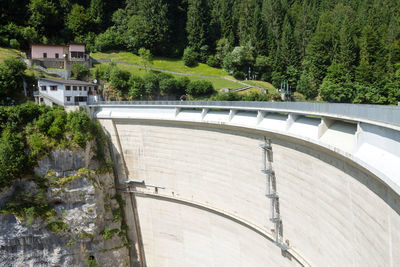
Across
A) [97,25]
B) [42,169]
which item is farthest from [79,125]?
[97,25]

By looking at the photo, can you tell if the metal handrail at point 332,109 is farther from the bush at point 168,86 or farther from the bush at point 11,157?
the bush at point 168,86

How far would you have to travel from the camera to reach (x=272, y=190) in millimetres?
16953

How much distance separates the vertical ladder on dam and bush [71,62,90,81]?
30.7m

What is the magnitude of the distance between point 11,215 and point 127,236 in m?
9.94

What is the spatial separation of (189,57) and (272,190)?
139 feet

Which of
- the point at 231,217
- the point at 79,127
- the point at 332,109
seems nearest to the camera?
the point at 332,109

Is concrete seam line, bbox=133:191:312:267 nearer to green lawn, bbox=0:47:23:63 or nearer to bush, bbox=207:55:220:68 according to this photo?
green lawn, bbox=0:47:23:63

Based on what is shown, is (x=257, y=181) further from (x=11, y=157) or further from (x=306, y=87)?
(x=306, y=87)

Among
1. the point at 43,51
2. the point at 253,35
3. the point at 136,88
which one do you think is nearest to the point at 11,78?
the point at 136,88

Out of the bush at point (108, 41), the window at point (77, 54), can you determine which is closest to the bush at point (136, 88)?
the window at point (77, 54)

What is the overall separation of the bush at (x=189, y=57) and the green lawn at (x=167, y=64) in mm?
841

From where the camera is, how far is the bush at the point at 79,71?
3953 cm

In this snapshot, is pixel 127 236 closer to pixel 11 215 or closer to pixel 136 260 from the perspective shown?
pixel 136 260

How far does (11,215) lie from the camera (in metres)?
23.2
